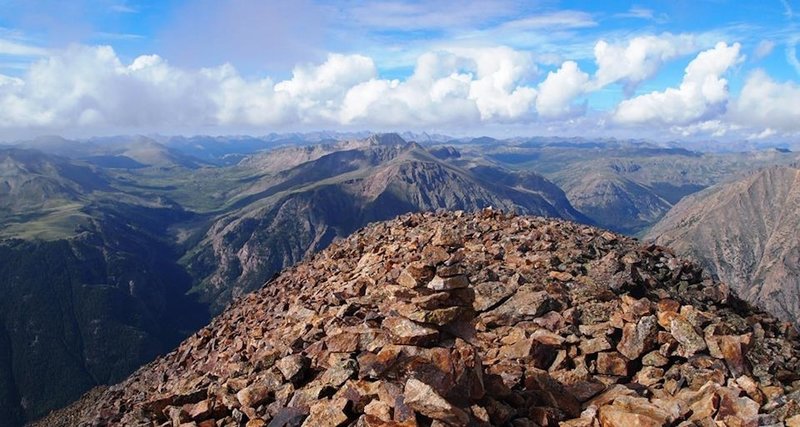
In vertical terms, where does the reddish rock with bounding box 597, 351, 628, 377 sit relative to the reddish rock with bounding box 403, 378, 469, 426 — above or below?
below

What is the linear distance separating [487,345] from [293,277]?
28.4 m

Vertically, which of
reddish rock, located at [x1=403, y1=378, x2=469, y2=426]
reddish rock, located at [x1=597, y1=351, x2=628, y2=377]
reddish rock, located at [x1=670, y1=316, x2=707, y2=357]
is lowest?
reddish rock, located at [x1=597, y1=351, x2=628, y2=377]

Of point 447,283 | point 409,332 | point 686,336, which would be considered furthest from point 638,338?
point 409,332

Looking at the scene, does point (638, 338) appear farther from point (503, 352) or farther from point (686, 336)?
point (503, 352)

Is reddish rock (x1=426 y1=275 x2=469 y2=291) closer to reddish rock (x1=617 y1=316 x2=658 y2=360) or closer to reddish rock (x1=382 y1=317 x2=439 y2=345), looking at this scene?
reddish rock (x1=382 y1=317 x2=439 y2=345)

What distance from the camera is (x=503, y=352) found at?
974 inches

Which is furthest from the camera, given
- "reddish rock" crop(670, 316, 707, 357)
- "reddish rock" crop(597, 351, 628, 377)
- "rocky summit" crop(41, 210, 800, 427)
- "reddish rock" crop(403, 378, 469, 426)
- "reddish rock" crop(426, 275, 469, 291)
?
"reddish rock" crop(670, 316, 707, 357)

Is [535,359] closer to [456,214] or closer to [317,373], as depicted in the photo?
[317,373]

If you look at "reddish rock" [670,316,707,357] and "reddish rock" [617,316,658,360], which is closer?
"reddish rock" [670,316,707,357]

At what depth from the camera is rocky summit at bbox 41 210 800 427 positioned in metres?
18.5

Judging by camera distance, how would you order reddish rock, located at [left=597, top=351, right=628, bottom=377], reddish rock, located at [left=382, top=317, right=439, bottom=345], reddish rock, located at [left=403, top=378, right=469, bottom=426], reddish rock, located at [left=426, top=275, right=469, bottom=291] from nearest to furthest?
reddish rock, located at [left=403, top=378, right=469, bottom=426], reddish rock, located at [left=382, top=317, right=439, bottom=345], reddish rock, located at [left=426, top=275, right=469, bottom=291], reddish rock, located at [left=597, top=351, right=628, bottom=377]

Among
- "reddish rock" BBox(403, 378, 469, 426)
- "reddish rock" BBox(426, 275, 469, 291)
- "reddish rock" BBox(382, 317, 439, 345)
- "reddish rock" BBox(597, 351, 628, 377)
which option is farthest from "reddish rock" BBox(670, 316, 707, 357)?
"reddish rock" BBox(403, 378, 469, 426)

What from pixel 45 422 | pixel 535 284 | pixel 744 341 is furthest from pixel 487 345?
pixel 45 422

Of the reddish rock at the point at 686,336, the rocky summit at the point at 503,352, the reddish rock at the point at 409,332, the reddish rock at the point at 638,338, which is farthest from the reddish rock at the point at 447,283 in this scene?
the reddish rock at the point at 686,336
